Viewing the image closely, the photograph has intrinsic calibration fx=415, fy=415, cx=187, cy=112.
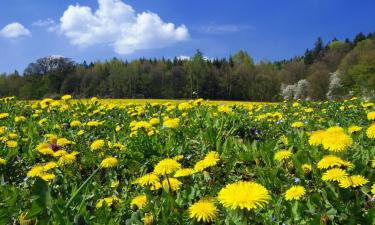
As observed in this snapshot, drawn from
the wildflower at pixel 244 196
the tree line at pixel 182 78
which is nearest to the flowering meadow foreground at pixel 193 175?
the wildflower at pixel 244 196

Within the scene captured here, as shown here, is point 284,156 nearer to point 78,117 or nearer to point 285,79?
point 78,117

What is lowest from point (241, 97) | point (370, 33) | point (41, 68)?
point (241, 97)

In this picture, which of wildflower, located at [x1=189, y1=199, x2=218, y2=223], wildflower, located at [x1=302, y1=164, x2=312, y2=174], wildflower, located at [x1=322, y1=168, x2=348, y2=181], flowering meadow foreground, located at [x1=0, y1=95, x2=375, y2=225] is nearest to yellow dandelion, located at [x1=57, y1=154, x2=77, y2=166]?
flowering meadow foreground, located at [x1=0, y1=95, x2=375, y2=225]

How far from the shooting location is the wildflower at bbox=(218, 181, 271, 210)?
5.12 ft

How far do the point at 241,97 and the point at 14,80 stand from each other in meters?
51.3

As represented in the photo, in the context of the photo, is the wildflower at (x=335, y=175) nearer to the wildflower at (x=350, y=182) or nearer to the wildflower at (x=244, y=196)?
the wildflower at (x=350, y=182)

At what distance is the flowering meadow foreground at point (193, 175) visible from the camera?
83.7 inches

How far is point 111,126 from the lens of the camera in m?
6.69

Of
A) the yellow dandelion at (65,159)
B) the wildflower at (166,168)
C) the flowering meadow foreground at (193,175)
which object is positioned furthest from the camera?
the yellow dandelion at (65,159)

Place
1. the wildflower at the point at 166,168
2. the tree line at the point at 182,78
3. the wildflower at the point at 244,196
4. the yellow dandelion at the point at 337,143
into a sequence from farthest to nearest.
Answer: the tree line at the point at 182,78, the yellow dandelion at the point at 337,143, the wildflower at the point at 166,168, the wildflower at the point at 244,196

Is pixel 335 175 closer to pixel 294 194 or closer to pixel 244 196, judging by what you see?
pixel 294 194

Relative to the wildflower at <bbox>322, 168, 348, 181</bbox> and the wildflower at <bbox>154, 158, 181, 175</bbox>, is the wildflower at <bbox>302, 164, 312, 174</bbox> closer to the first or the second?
the wildflower at <bbox>322, 168, 348, 181</bbox>

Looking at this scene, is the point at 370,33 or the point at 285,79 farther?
the point at 370,33

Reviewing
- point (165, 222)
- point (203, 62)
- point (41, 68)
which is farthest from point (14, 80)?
point (165, 222)
